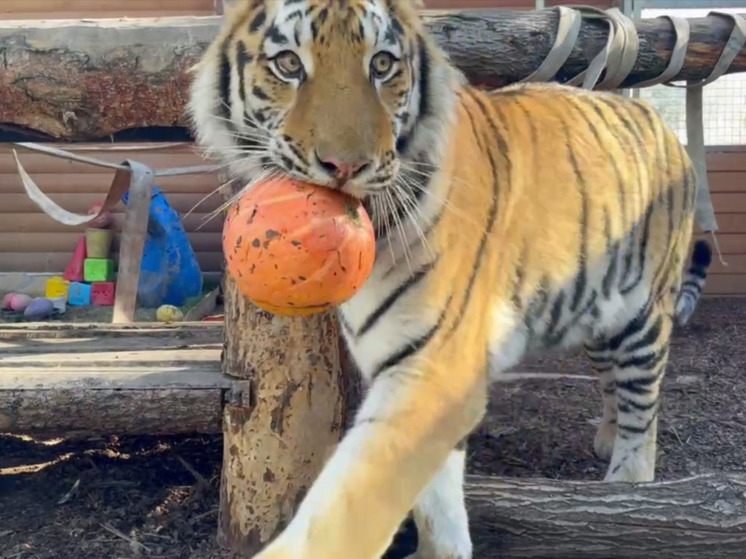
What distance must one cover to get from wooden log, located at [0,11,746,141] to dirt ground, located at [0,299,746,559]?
121cm

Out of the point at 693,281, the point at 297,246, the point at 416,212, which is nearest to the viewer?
the point at 297,246

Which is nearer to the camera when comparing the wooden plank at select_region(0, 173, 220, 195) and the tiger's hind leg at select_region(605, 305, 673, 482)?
the tiger's hind leg at select_region(605, 305, 673, 482)

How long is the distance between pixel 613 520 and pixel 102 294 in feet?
16.9

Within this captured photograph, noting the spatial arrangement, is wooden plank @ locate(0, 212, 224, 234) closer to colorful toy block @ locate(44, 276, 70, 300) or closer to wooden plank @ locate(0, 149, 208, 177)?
wooden plank @ locate(0, 149, 208, 177)

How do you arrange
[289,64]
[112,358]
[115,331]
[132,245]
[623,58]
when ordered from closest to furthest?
[289,64] < [623,58] < [112,358] < [115,331] < [132,245]

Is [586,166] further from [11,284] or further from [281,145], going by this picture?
[11,284]

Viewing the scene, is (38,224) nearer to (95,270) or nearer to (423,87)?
(95,270)

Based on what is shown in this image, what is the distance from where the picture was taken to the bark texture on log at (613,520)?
2.56 m

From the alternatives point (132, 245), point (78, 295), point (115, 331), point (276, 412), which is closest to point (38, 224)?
point (78, 295)

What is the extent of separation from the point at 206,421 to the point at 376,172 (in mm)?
1243

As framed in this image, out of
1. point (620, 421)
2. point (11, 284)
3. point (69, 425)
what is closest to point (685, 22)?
point (620, 421)

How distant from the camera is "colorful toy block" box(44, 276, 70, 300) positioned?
7.07 m

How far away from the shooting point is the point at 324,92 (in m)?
1.98

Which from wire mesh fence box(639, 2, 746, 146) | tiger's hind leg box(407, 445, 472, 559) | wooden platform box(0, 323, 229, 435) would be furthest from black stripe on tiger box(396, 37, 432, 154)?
wire mesh fence box(639, 2, 746, 146)
